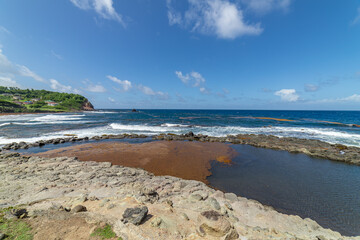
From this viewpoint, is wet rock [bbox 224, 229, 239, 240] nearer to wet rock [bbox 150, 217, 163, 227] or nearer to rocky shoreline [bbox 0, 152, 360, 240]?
rocky shoreline [bbox 0, 152, 360, 240]

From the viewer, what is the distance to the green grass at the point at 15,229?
3.23m

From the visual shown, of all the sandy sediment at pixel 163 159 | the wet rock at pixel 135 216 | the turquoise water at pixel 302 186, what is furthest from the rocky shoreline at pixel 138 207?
the sandy sediment at pixel 163 159

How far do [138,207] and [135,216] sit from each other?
0.31 meters

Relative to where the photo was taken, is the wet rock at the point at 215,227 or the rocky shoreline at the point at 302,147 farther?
the rocky shoreline at the point at 302,147

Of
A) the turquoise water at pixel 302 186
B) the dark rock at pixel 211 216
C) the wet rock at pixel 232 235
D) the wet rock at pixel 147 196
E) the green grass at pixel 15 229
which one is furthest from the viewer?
the turquoise water at pixel 302 186

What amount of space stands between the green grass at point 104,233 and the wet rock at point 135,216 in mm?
455

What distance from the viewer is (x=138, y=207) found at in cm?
436

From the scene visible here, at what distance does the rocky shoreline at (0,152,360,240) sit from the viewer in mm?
3807

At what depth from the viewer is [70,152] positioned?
13.0m

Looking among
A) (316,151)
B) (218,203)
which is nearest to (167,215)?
(218,203)

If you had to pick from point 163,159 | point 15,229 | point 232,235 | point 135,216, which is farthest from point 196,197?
point 163,159

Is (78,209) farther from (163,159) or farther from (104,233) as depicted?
(163,159)

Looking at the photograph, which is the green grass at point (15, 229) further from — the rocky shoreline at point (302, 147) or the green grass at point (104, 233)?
the rocky shoreline at point (302, 147)

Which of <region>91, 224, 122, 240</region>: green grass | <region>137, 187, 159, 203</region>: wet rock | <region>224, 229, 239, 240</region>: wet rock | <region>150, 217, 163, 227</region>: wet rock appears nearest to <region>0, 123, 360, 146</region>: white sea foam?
<region>137, 187, 159, 203</region>: wet rock
